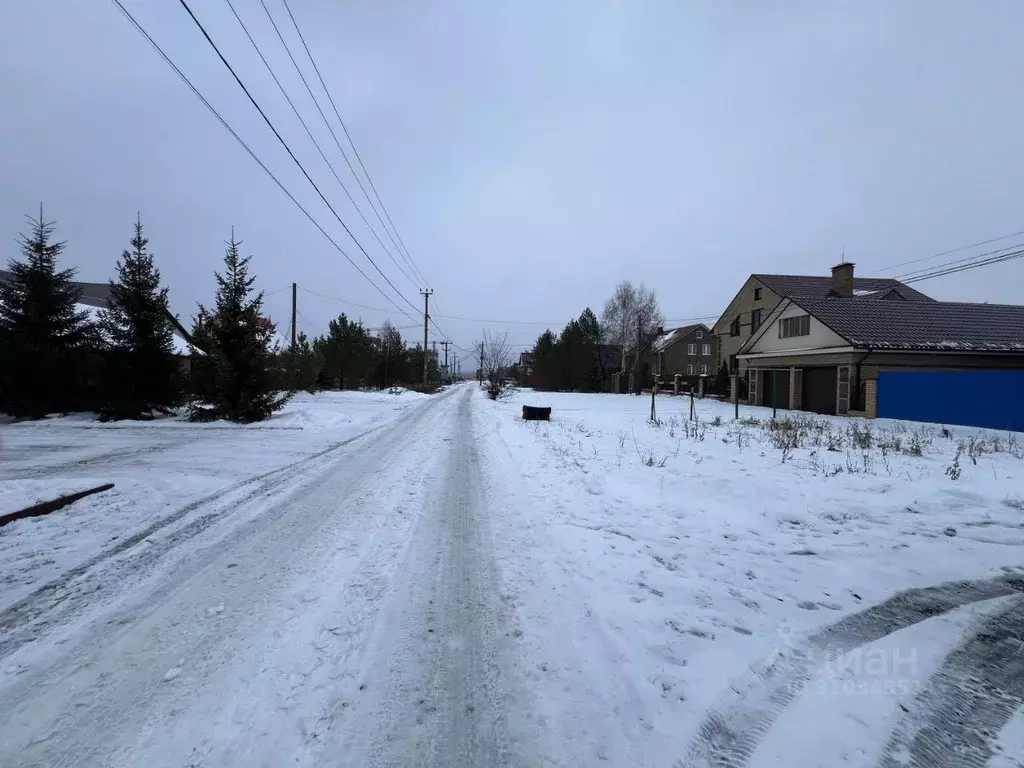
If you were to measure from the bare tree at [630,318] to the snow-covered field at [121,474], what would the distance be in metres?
38.5

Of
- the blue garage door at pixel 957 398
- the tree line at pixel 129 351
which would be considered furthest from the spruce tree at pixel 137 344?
the blue garage door at pixel 957 398

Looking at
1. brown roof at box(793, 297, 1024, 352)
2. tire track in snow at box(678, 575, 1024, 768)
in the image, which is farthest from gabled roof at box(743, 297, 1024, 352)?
tire track in snow at box(678, 575, 1024, 768)

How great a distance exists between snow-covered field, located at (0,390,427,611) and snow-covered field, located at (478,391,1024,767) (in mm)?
3869

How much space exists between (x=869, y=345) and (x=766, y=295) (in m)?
18.6

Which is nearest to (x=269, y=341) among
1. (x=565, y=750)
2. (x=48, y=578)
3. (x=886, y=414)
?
(x=48, y=578)

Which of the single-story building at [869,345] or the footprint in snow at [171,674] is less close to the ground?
the single-story building at [869,345]

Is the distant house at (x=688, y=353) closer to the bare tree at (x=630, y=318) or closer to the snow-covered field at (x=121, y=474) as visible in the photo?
the bare tree at (x=630, y=318)

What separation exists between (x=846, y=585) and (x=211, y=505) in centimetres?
676

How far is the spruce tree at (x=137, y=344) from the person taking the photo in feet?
53.3

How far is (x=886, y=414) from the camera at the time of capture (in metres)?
18.5

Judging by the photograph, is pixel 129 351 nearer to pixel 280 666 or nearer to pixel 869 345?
pixel 280 666

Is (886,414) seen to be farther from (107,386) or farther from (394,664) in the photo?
(107,386)

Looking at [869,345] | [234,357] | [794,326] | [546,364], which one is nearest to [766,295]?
[794,326]

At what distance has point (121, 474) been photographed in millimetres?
7551
